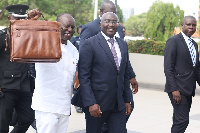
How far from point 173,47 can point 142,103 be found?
580 centimetres

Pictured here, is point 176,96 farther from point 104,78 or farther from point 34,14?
point 34,14

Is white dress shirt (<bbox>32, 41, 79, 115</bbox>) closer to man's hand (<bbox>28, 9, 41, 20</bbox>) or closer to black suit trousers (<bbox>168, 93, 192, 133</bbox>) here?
man's hand (<bbox>28, 9, 41, 20</bbox>)

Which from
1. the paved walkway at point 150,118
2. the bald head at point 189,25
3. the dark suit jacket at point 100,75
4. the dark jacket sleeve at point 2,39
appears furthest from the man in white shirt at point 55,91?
the paved walkway at point 150,118

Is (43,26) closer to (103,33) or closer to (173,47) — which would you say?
(103,33)

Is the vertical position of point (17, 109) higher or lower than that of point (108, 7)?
lower

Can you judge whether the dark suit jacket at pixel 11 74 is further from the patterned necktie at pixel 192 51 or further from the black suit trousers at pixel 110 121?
the patterned necktie at pixel 192 51

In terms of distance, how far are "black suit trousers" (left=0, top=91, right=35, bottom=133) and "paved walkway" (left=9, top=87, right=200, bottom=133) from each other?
188 cm

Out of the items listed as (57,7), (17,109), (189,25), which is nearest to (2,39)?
(17,109)

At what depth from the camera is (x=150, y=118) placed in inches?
383

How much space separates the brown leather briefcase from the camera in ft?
13.8

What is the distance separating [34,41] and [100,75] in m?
1.00

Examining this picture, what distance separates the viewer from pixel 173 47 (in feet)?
20.9

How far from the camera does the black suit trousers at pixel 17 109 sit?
5820 millimetres

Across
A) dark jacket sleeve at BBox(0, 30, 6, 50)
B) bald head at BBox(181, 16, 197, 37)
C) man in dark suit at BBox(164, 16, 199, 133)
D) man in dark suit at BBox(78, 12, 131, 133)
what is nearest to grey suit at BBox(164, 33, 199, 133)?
man in dark suit at BBox(164, 16, 199, 133)
